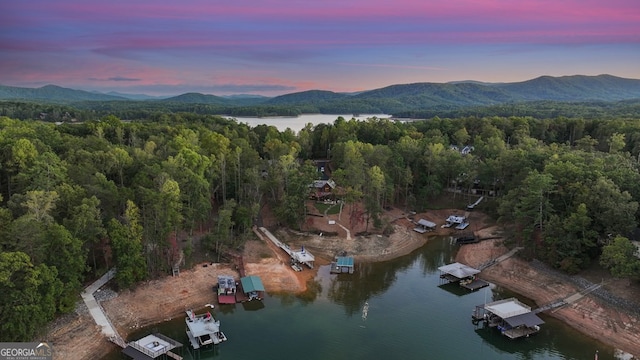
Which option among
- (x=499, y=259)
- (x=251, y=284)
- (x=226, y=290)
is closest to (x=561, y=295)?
(x=499, y=259)

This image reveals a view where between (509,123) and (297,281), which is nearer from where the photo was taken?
(297,281)

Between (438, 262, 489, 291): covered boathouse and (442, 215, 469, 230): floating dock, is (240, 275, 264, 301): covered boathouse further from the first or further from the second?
(442, 215, 469, 230): floating dock

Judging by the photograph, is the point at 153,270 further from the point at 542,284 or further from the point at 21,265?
the point at 542,284

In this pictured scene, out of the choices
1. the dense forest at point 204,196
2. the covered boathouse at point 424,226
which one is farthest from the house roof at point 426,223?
the dense forest at point 204,196

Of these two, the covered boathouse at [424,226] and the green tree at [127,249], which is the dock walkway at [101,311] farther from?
the covered boathouse at [424,226]

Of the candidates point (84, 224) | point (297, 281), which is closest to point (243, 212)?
point (297, 281)

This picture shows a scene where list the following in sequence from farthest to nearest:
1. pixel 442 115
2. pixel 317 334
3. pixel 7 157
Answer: pixel 442 115
pixel 7 157
pixel 317 334
